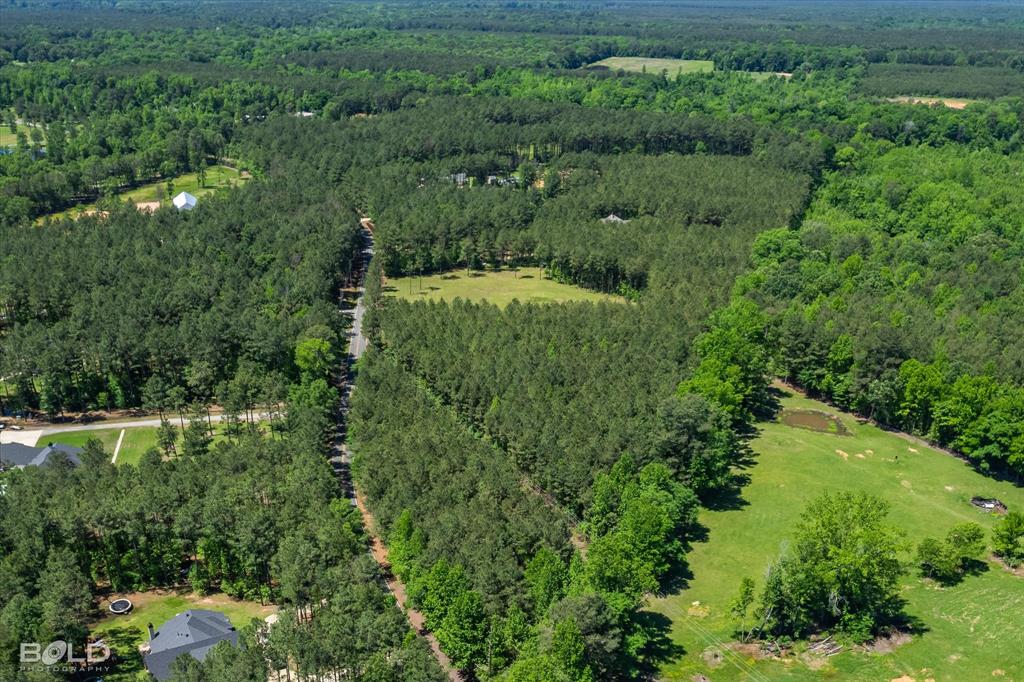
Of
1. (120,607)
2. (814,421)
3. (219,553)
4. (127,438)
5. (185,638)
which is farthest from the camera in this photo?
(814,421)

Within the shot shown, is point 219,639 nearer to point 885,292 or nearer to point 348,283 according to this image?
point 348,283

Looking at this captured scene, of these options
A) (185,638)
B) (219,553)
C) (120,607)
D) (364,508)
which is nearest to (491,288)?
(364,508)

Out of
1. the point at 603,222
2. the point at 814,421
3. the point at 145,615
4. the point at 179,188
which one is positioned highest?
the point at 603,222

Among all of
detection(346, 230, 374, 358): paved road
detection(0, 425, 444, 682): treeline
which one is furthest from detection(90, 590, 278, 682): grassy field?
detection(346, 230, 374, 358): paved road

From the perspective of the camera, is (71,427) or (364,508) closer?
(364,508)

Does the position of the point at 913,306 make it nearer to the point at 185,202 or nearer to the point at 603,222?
the point at 603,222

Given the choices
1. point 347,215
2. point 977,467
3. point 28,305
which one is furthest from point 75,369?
point 977,467

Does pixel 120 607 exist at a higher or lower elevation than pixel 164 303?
lower
